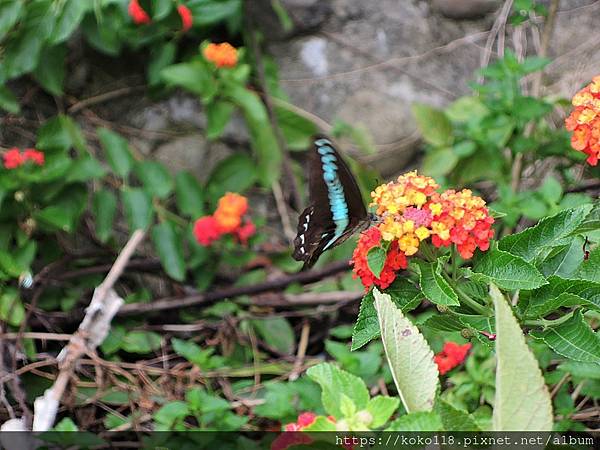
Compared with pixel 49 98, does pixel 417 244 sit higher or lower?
higher

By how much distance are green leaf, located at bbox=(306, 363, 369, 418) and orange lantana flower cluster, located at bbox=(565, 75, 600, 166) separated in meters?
0.61

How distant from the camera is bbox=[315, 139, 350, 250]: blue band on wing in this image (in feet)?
4.81

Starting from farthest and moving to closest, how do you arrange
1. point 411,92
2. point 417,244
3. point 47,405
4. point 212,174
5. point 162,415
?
point 411,92
point 212,174
point 47,405
point 162,415
point 417,244

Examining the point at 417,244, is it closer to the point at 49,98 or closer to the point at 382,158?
the point at 382,158

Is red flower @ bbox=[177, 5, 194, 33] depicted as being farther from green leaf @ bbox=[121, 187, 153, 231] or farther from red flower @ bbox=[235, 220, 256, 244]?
red flower @ bbox=[235, 220, 256, 244]

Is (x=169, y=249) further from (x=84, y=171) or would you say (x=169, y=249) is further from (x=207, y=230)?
(x=84, y=171)

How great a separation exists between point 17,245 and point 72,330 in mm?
319

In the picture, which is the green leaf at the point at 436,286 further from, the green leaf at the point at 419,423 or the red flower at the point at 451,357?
the red flower at the point at 451,357

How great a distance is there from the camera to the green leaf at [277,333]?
2404mm

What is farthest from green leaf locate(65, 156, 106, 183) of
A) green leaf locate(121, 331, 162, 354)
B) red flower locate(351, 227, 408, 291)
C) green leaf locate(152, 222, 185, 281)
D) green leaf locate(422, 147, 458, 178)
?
red flower locate(351, 227, 408, 291)

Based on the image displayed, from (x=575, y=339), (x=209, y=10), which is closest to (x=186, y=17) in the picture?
(x=209, y=10)

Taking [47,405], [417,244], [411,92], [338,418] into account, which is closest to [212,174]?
[411,92]

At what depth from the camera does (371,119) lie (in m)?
2.96

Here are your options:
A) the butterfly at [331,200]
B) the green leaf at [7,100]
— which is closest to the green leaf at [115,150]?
the green leaf at [7,100]
